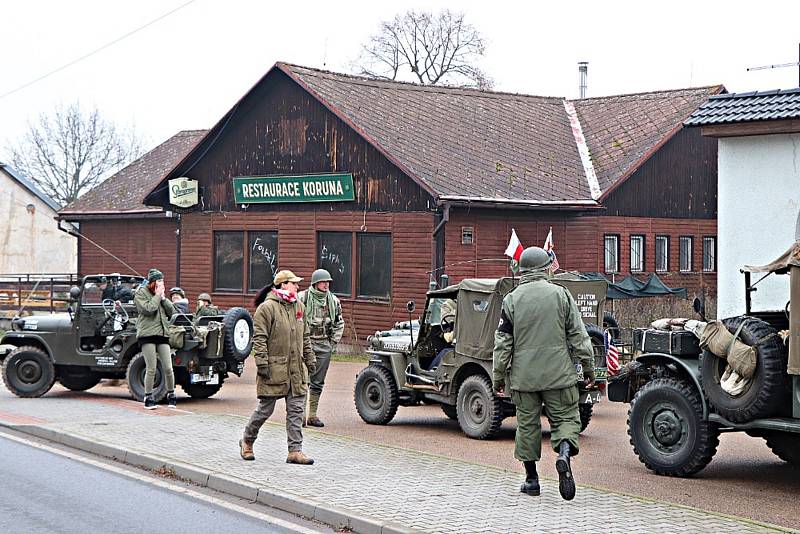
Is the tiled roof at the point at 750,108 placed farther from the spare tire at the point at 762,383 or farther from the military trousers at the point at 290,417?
the military trousers at the point at 290,417

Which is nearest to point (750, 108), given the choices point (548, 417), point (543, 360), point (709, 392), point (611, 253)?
point (709, 392)

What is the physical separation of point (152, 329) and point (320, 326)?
107 inches

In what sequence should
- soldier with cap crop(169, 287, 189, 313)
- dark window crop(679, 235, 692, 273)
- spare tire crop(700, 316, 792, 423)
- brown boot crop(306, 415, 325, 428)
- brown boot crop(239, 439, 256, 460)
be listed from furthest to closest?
dark window crop(679, 235, 692, 273)
soldier with cap crop(169, 287, 189, 313)
brown boot crop(306, 415, 325, 428)
brown boot crop(239, 439, 256, 460)
spare tire crop(700, 316, 792, 423)

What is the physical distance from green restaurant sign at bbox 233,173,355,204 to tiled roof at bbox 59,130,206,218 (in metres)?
4.63

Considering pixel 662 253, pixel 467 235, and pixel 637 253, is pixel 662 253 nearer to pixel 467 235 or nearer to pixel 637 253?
pixel 637 253

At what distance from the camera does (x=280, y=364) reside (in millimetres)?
11492

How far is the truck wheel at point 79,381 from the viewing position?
736 inches

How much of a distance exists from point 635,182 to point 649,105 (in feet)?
14.7

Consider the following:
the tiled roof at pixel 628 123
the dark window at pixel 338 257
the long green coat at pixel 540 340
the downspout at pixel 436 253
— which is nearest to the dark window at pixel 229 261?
the dark window at pixel 338 257

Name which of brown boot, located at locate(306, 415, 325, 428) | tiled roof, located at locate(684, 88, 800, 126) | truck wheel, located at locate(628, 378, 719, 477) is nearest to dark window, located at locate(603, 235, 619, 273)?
tiled roof, located at locate(684, 88, 800, 126)

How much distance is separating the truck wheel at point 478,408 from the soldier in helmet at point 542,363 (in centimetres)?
406

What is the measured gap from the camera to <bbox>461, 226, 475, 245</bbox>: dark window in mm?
28641

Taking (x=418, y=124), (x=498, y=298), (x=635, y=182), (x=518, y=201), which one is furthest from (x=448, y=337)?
(x=635, y=182)

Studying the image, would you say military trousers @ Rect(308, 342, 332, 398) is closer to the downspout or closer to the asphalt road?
the asphalt road
